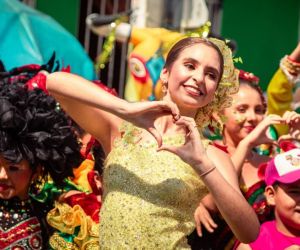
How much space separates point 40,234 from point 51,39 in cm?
230

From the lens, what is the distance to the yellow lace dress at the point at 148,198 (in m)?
2.57

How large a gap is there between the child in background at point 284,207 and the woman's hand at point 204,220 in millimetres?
146

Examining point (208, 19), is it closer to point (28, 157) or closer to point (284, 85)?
point (284, 85)

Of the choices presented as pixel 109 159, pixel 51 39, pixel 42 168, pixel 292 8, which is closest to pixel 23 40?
pixel 51 39

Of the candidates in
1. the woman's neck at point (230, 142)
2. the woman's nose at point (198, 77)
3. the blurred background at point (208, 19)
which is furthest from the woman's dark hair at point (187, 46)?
the blurred background at point (208, 19)

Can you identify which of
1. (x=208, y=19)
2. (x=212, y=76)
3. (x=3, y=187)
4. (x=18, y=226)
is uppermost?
(x=212, y=76)

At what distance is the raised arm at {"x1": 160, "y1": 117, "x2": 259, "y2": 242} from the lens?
95.9 inches

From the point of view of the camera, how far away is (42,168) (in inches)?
124

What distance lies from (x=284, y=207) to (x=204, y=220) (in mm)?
331

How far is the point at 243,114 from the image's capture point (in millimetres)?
3787

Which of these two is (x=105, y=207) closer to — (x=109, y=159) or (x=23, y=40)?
(x=109, y=159)

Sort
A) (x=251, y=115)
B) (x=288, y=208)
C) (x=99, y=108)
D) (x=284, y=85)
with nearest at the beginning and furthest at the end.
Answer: (x=99, y=108) < (x=288, y=208) < (x=251, y=115) < (x=284, y=85)

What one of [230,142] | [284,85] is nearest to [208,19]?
[284,85]

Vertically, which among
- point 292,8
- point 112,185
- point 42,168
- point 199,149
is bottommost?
point 292,8
